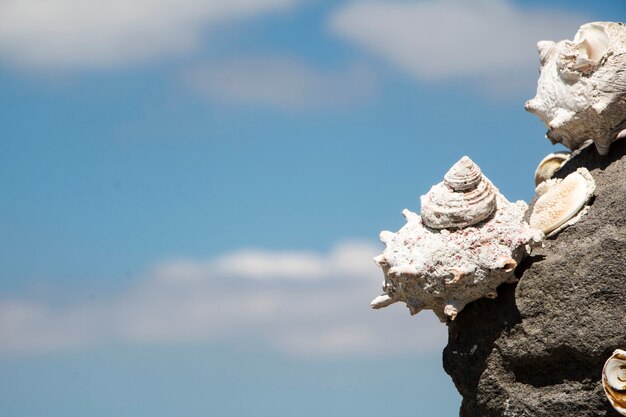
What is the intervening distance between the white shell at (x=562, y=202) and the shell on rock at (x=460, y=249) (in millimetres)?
210

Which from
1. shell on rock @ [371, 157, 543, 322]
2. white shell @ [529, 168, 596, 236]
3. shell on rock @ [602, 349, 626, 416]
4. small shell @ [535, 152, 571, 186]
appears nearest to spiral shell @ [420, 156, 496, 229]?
shell on rock @ [371, 157, 543, 322]

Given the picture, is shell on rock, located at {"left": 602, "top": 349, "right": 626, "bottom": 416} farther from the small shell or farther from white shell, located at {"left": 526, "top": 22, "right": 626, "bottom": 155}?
the small shell

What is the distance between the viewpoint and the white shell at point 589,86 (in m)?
7.32

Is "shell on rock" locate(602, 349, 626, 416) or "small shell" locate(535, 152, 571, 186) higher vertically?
"small shell" locate(535, 152, 571, 186)

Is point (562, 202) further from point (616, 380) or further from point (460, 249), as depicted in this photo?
point (616, 380)

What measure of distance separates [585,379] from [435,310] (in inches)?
37.8

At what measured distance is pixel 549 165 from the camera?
8.54 meters

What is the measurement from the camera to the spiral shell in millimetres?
7105

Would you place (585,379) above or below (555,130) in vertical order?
below

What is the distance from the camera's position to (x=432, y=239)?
7.13 metres

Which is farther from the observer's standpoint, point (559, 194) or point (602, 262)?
point (559, 194)

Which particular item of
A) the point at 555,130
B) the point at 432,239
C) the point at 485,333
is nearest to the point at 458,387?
the point at 485,333

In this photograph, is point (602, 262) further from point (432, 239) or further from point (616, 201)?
point (432, 239)

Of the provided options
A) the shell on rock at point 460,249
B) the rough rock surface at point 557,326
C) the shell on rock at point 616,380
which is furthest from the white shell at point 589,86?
the shell on rock at point 616,380
